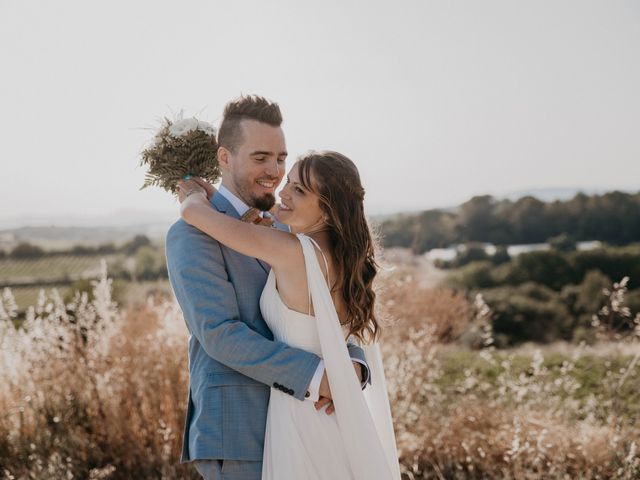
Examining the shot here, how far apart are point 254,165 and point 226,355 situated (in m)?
1.00

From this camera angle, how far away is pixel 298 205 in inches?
110

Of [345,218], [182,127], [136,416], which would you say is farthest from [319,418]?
[136,416]

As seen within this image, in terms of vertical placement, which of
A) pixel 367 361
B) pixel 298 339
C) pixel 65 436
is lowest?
pixel 65 436

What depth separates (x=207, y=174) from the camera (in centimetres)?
320

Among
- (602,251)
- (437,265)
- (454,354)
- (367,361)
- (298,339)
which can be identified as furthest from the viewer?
(437,265)

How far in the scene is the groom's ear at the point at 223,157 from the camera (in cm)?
315

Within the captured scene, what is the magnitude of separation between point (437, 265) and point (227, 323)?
14606mm

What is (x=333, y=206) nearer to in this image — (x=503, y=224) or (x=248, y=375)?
(x=248, y=375)

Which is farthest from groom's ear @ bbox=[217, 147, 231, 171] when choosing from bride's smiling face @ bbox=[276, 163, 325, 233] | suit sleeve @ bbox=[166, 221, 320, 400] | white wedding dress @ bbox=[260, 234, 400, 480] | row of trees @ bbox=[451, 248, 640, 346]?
row of trees @ bbox=[451, 248, 640, 346]

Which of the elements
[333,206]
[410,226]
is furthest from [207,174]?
[410,226]

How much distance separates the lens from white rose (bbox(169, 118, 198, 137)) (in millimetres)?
3010

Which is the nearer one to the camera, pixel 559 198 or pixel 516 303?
pixel 516 303

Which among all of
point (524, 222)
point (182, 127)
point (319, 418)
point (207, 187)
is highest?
point (182, 127)

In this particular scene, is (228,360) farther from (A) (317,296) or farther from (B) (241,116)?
(B) (241,116)
